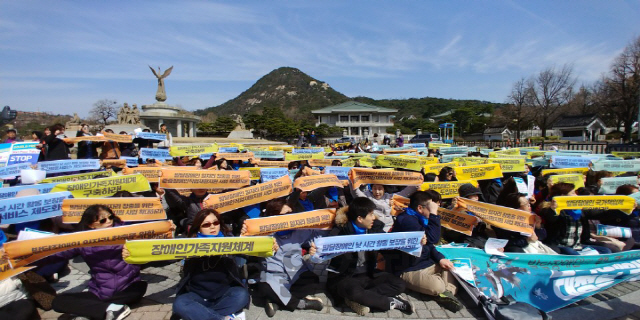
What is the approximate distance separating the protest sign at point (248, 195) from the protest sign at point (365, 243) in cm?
183

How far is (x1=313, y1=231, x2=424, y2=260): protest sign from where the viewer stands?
3.49 meters

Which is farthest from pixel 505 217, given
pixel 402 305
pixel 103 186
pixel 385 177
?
pixel 103 186

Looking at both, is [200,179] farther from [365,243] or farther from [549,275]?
[549,275]

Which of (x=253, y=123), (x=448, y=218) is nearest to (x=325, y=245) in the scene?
(x=448, y=218)

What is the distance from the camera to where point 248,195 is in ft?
16.5

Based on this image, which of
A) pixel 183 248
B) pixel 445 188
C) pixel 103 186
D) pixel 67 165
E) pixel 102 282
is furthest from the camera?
pixel 67 165

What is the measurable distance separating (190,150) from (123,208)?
564cm

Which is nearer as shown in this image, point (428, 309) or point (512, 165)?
point (428, 309)

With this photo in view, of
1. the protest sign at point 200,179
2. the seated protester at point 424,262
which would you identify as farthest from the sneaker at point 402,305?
the protest sign at point 200,179

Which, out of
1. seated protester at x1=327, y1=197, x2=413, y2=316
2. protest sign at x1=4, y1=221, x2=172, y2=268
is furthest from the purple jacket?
seated protester at x1=327, y1=197, x2=413, y2=316

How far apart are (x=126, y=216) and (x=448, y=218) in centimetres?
427

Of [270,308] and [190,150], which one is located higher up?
[190,150]

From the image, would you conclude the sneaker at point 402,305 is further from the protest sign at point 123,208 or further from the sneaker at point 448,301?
the protest sign at point 123,208

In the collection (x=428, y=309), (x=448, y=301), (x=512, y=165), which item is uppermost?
(x=512, y=165)
